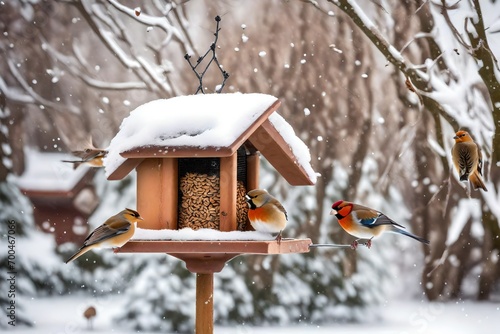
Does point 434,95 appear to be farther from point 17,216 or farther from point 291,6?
point 17,216

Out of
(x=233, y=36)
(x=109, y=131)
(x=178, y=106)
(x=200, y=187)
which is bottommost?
(x=200, y=187)

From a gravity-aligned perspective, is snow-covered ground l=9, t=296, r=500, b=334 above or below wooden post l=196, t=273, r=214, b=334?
below

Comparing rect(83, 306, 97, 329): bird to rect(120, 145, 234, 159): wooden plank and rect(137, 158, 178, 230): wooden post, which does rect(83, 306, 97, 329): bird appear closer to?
rect(137, 158, 178, 230): wooden post

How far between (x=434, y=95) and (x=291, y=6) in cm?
125

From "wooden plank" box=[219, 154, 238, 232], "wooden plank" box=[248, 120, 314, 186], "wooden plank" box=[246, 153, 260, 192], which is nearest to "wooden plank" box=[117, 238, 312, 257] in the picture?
"wooden plank" box=[219, 154, 238, 232]

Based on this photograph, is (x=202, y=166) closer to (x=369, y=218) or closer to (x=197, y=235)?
(x=197, y=235)

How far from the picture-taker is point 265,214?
2627 millimetres

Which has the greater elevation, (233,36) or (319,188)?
(233,36)

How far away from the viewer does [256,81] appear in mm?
5789

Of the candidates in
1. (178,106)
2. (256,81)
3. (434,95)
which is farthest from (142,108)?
(434,95)

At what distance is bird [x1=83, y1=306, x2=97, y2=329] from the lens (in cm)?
621

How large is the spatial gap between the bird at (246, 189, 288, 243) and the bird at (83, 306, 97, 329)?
385 cm

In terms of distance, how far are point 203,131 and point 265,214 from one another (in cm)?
34

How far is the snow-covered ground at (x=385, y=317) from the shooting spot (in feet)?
20.2
